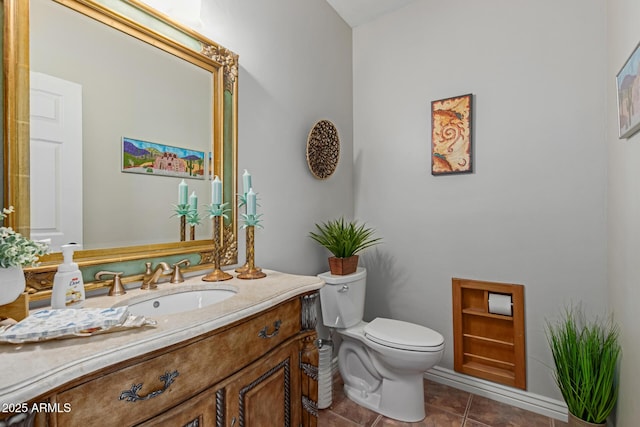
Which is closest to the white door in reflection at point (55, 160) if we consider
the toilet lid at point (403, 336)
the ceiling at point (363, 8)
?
the toilet lid at point (403, 336)

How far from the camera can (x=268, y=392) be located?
1.00m

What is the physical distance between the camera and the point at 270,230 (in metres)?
1.71

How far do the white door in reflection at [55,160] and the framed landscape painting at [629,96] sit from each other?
1805 mm

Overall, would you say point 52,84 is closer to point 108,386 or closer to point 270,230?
point 108,386

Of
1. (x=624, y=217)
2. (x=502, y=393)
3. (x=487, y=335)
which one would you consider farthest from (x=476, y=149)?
(x=502, y=393)

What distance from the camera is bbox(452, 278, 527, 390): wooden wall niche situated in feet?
6.14

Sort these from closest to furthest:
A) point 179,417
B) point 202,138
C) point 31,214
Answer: point 179,417, point 31,214, point 202,138

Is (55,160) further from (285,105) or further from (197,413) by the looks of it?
(285,105)

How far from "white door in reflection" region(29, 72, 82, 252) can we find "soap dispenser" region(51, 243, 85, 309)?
0.29 ft

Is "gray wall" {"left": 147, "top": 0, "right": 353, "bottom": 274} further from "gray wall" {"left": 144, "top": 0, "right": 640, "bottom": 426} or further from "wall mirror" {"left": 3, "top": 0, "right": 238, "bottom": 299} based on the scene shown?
"wall mirror" {"left": 3, "top": 0, "right": 238, "bottom": 299}

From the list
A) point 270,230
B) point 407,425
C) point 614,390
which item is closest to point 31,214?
point 270,230

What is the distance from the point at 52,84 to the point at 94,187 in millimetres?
317

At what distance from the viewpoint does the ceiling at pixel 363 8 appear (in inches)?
88.0

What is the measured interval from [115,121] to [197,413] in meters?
0.96
